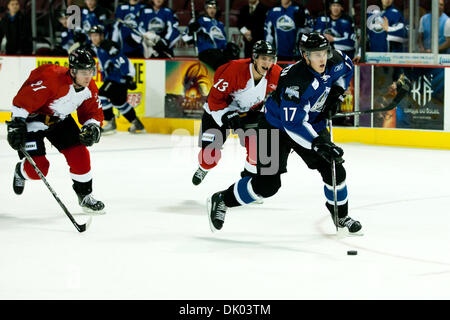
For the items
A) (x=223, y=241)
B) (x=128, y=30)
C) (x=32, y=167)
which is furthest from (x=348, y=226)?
(x=128, y=30)

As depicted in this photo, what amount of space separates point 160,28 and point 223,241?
19.8ft

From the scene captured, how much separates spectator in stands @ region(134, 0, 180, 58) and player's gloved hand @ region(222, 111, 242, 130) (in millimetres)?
4345

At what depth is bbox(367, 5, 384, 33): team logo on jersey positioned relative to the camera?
920cm

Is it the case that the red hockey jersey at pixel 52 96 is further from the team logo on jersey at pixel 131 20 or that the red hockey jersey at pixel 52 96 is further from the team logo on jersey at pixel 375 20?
the team logo on jersey at pixel 131 20

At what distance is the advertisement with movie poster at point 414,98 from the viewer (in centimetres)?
852

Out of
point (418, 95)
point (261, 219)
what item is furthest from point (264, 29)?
point (261, 219)

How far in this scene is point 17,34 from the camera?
37.3 ft

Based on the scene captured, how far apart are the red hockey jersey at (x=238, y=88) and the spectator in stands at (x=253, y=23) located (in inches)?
148

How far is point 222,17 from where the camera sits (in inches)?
432

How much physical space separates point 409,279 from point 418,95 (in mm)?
4994

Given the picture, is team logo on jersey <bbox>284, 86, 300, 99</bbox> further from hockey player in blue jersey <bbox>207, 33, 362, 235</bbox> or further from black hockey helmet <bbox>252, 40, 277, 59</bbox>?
black hockey helmet <bbox>252, 40, 277, 59</bbox>

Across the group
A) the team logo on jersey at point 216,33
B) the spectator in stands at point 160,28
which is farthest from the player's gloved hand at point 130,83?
the team logo on jersey at point 216,33

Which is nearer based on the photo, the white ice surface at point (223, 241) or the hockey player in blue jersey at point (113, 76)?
the white ice surface at point (223, 241)

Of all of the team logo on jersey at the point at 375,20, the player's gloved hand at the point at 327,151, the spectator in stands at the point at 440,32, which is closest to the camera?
the player's gloved hand at the point at 327,151
